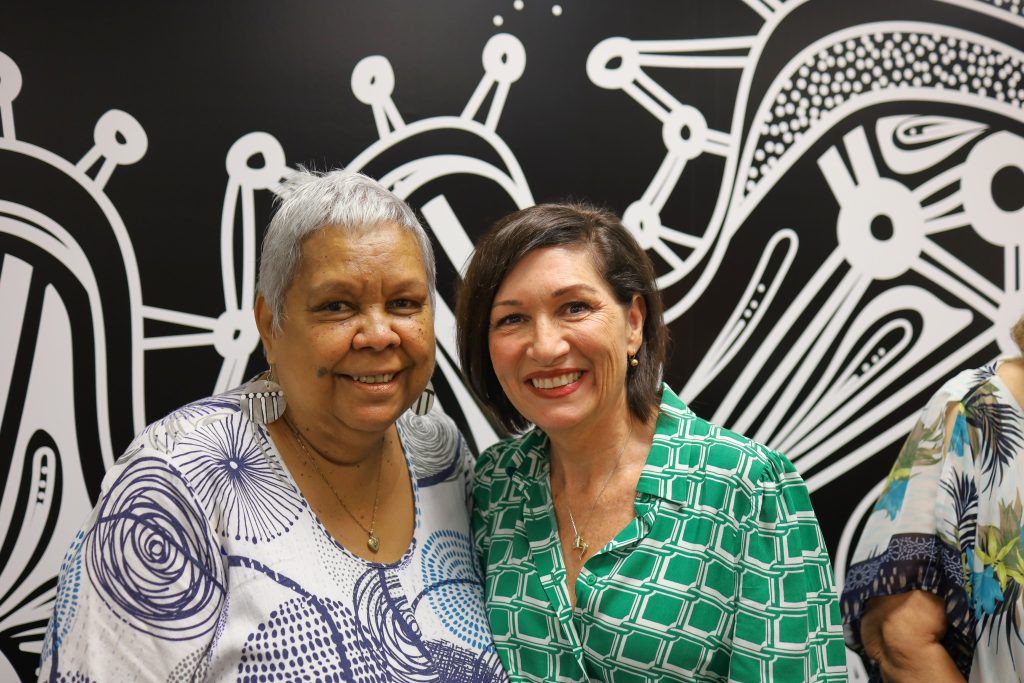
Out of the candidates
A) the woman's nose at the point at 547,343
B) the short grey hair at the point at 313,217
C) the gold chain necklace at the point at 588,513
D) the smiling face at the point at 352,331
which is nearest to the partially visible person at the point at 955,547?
the gold chain necklace at the point at 588,513

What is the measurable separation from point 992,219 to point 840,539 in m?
1.21

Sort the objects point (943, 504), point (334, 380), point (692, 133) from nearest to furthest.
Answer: point (334, 380), point (943, 504), point (692, 133)

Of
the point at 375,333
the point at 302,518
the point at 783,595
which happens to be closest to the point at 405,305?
the point at 375,333

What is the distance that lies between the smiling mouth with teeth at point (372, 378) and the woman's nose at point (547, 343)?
33 cm

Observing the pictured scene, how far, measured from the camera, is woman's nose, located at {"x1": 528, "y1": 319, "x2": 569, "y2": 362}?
2057 mm

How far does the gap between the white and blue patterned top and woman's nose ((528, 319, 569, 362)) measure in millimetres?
561

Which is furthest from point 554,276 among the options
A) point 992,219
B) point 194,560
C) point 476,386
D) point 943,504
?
point 992,219

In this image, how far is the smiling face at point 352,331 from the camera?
1.94 metres

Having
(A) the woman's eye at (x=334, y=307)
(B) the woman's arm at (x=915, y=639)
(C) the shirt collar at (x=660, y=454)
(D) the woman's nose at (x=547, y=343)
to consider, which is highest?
(A) the woman's eye at (x=334, y=307)

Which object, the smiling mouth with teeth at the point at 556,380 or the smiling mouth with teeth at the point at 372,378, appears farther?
the smiling mouth with teeth at the point at 556,380

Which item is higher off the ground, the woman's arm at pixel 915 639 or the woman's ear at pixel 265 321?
the woman's ear at pixel 265 321

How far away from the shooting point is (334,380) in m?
2.00

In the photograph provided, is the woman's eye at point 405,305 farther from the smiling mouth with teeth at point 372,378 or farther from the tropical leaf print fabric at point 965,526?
the tropical leaf print fabric at point 965,526

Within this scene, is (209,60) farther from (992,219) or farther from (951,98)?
(992,219)
